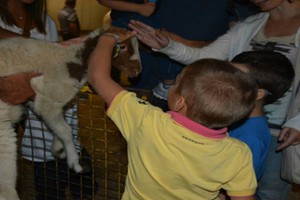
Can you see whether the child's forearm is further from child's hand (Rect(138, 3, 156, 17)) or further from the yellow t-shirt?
the yellow t-shirt

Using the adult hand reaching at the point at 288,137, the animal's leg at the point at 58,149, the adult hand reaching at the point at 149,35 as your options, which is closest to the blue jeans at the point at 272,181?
the adult hand reaching at the point at 288,137

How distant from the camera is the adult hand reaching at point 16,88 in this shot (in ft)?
6.40

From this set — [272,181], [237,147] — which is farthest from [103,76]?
[272,181]

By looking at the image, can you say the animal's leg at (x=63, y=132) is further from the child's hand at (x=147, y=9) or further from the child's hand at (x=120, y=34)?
the child's hand at (x=147, y=9)

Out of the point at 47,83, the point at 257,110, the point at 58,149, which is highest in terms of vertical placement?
the point at 257,110

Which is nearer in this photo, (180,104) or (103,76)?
(180,104)

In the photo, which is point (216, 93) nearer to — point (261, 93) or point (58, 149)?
point (261, 93)

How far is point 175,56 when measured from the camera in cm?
215

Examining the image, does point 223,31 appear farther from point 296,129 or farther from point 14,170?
point 14,170

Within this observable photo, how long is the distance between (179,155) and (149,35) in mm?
962

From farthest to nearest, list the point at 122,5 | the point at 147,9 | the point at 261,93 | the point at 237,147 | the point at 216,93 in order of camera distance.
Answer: the point at 122,5
the point at 147,9
the point at 261,93
the point at 237,147
the point at 216,93

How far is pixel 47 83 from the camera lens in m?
2.15

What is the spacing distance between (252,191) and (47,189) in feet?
5.42

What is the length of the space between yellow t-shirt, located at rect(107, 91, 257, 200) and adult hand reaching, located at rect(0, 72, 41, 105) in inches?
32.8
